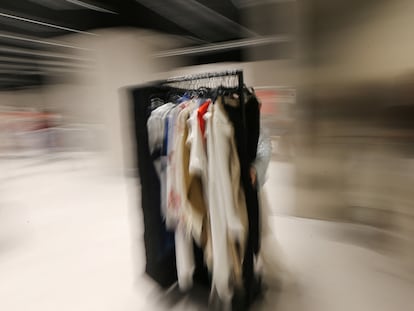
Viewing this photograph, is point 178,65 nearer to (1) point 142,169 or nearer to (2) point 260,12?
(2) point 260,12

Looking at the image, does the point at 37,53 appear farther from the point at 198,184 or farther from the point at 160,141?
the point at 198,184

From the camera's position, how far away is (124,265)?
7.39ft

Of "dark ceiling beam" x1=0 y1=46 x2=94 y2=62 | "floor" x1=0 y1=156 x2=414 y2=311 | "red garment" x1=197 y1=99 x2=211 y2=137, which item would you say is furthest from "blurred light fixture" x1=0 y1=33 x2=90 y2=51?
"red garment" x1=197 y1=99 x2=211 y2=137

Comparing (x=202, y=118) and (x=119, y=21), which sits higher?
(x=119, y=21)

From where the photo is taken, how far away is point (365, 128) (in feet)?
7.80

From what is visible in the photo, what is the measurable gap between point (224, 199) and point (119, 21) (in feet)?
11.7

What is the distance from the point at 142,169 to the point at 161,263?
1.97 feet

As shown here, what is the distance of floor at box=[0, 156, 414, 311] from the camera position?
1805 millimetres

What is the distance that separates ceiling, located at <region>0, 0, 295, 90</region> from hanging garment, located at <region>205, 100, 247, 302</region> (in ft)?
6.04

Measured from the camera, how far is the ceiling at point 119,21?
10.9 ft

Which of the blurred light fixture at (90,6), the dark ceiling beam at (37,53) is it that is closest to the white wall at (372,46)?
the blurred light fixture at (90,6)

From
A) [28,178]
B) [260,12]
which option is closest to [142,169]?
[260,12]

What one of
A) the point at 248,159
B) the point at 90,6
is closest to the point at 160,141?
the point at 248,159

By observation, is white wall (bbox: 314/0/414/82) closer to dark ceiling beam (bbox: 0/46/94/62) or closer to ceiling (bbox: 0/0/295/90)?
ceiling (bbox: 0/0/295/90)
